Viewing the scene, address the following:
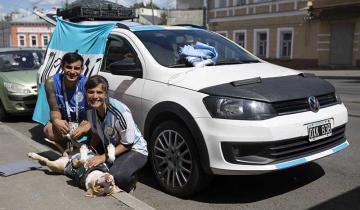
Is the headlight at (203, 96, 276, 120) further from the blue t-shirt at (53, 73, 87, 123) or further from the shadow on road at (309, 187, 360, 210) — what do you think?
the blue t-shirt at (53, 73, 87, 123)

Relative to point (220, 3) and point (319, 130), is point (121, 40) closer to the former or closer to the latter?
point (319, 130)

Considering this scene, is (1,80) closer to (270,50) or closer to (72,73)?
(72,73)

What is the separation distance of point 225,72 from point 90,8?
12.5 feet

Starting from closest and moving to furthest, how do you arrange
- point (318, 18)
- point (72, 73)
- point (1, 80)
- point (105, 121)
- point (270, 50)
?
point (105, 121)
point (72, 73)
point (1, 80)
point (318, 18)
point (270, 50)

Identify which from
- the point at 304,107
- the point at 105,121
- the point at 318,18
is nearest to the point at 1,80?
the point at 105,121

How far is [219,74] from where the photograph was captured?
495cm

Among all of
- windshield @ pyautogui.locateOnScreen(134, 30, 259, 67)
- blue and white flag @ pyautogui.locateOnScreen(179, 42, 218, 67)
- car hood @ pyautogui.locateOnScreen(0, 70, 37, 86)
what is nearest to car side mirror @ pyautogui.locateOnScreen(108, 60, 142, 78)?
windshield @ pyautogui.locateOnScreen(134, 30, 259, 67)

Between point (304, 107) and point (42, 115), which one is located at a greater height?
point (304, 107)

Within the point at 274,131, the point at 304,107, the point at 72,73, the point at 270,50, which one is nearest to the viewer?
the point at 274,131

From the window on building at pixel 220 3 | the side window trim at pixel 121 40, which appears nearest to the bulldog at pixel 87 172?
the side window trim at pixel 121 40

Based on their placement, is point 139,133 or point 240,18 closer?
point 139,133

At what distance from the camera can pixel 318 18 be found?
29.9 meters

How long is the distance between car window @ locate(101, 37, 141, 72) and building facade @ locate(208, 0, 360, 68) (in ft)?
79.9

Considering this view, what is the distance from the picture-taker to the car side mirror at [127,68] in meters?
5.44
